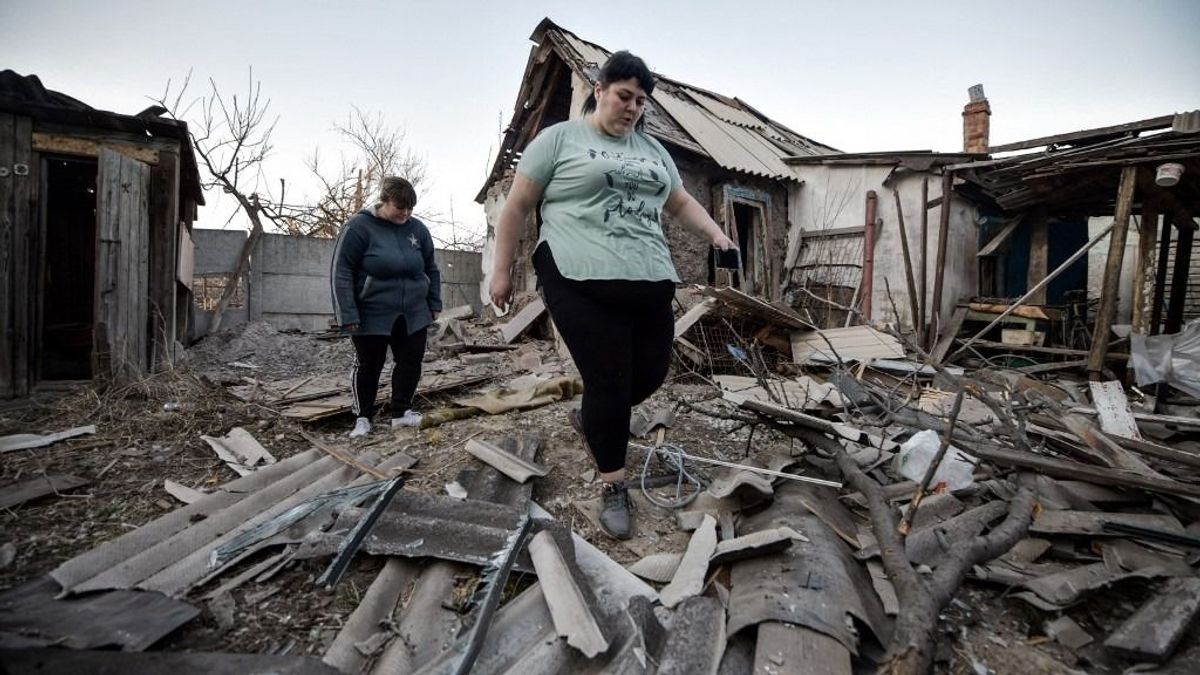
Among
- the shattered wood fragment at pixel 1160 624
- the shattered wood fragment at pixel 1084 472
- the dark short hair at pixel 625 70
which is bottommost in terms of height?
the shattered wood fragment at pixel 1160 624

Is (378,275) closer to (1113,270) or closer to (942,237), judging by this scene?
(1113,270)

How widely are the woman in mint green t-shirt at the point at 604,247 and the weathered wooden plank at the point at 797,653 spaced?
0.72 meters

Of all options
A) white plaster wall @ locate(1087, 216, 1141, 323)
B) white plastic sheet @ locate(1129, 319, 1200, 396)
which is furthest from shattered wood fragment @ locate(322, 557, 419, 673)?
white plaster wall @ locate(1087, 216, 1141, 323)

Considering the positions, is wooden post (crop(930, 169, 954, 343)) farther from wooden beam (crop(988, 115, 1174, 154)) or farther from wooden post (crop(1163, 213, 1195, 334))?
wooden post (crop(1163, 213, 1195, 334))

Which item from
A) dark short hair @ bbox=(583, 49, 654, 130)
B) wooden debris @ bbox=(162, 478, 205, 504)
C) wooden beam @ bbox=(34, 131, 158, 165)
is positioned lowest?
wooden debris @ bbox=(162, 478, 205, 504)

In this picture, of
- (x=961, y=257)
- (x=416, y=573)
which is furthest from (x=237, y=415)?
(x=961, y=257)

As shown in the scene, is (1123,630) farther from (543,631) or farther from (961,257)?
(961,257)

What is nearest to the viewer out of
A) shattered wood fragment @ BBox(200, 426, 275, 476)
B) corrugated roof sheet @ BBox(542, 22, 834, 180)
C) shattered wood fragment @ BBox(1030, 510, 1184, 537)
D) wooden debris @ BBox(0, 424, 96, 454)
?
shattered wood fragment @ BBox(1030, 510, 1184, 537)

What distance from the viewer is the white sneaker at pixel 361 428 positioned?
10.3ft

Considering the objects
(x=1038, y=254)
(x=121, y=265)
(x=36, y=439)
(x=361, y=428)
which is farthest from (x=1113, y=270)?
(x=121, y=265)

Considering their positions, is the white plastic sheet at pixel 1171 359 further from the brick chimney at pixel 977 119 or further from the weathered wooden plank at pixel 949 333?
the brick chimney at pixel 977 119

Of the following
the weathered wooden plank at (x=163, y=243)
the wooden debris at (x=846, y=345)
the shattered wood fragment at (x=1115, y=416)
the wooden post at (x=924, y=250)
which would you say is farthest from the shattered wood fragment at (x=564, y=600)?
the wooden post at (x=924, y=250)

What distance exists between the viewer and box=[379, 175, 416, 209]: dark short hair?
318cm

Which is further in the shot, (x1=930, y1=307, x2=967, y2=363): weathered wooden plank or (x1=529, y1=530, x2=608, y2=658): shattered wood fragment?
(x1=930, y1=307, x2=967, y2=363): weathered wooden plank
